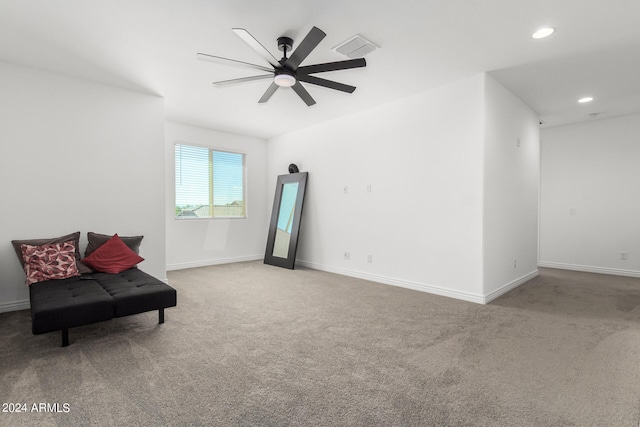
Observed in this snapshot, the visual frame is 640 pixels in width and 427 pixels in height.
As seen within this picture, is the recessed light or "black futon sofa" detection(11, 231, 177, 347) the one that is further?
the recessed light

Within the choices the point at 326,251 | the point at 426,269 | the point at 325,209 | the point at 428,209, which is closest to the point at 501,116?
the point at 428,209

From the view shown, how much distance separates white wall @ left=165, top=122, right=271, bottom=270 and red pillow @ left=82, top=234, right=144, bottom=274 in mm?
1744

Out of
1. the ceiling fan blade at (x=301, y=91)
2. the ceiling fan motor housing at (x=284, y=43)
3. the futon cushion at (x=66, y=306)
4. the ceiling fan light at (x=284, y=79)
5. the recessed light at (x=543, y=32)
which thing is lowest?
the futon cushion at (x=66, y=306)

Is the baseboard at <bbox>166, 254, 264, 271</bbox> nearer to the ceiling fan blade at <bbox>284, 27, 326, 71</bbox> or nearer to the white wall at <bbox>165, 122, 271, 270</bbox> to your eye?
the white wall at <bbox>165, 122, 271, 270</bbox>

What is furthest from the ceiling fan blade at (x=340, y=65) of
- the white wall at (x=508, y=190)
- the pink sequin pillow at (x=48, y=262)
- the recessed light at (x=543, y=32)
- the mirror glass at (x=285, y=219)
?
the mirror glass at (x=285, y=219)

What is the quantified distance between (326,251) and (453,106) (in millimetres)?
3028

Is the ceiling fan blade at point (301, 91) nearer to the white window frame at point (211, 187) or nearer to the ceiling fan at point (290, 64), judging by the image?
the ceiling fan at point (290, 64)

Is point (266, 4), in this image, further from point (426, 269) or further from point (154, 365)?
point (426, 269)

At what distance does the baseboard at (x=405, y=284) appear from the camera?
3.71m

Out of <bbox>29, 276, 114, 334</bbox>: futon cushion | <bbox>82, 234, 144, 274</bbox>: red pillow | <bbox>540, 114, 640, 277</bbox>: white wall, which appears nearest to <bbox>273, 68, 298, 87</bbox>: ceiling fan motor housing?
<bbox>29, 276, 114, 334</bbox>: futon cushion

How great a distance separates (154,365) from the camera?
217 centimetres

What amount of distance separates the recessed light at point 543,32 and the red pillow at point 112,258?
4.62 meters

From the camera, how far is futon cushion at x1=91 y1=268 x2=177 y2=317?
104 inches

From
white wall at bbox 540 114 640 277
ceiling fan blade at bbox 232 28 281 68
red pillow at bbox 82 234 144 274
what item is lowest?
red pillow at bbox 82 234 144 274
